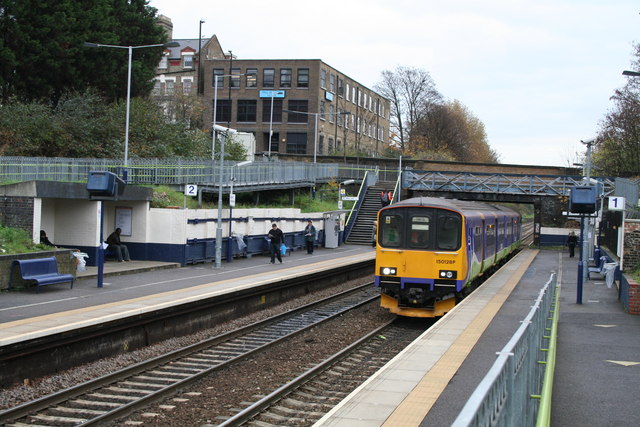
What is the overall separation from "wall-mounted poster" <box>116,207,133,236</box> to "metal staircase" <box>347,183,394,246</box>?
1922 cm

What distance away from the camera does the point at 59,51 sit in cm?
3803

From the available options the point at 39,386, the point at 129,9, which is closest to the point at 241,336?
the point at 39,386

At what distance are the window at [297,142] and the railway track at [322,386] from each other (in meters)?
56.7

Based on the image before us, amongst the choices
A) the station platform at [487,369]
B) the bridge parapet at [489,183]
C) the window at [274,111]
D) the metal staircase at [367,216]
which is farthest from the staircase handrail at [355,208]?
the station platform at [487,369]

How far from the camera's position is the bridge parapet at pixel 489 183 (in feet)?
158

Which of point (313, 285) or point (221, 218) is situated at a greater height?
point (221, 218)

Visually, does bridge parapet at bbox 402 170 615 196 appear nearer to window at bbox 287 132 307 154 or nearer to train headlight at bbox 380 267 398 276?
window at bbox 287 132 307 154

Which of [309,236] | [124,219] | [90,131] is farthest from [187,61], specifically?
[124,219]

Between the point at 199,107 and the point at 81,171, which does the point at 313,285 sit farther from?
the point at 199,107

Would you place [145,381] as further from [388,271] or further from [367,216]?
[367,216]

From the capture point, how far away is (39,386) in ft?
36.7

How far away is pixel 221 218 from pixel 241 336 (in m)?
12.1

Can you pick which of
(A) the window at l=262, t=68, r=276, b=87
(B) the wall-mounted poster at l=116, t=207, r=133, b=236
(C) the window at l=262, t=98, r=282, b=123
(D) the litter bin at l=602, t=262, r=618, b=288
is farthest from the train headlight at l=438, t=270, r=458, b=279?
(A) the window at l=262, t=68, r=276, b=87

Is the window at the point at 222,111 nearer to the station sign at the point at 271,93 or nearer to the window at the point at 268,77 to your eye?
the station sign at the point at 271,93
